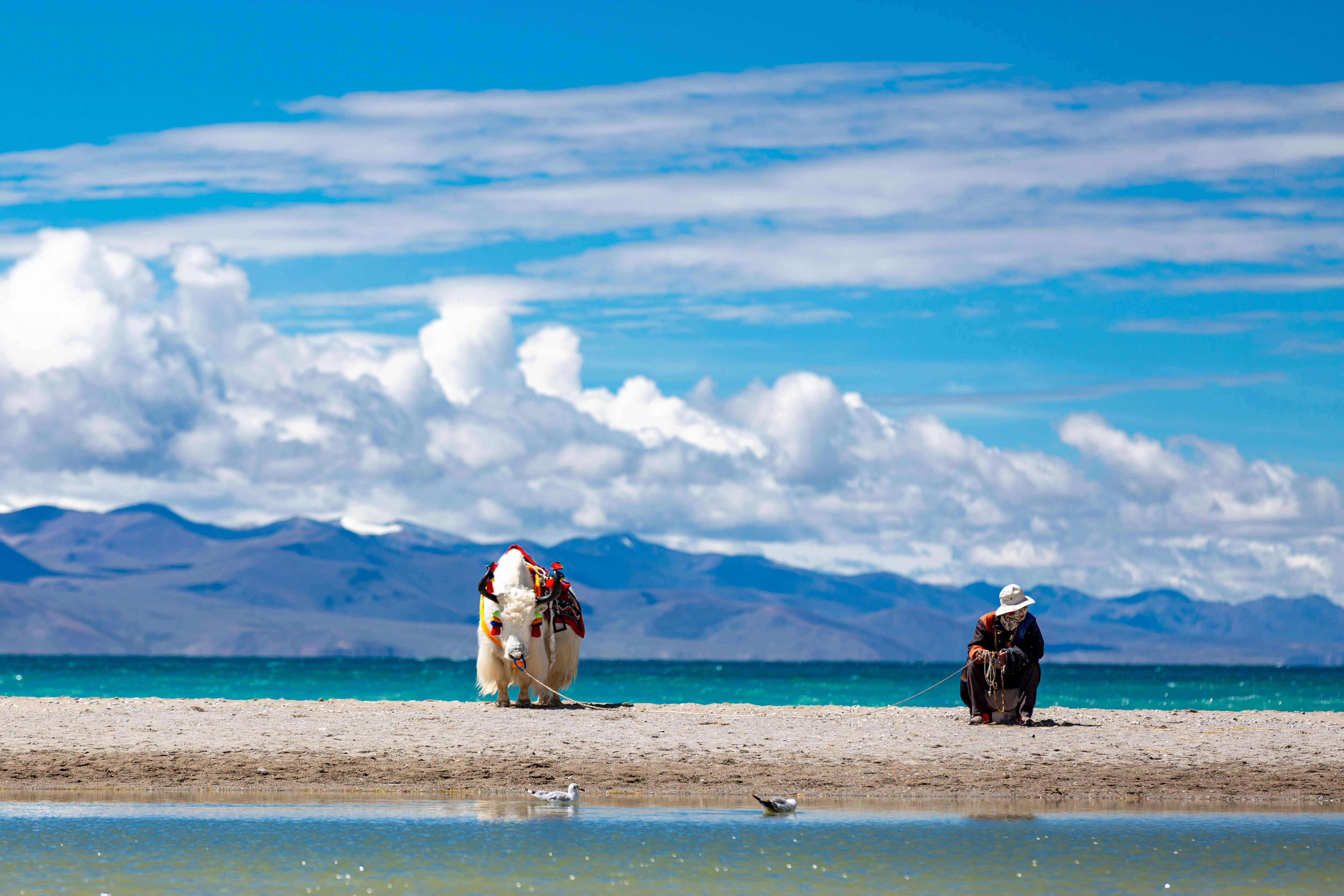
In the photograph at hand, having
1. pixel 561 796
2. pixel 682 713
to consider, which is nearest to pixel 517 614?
pixel 682 713

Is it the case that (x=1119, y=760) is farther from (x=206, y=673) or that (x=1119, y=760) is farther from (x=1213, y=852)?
(x=206, y=673)

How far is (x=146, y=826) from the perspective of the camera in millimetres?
14953

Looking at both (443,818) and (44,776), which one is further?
(44,776)

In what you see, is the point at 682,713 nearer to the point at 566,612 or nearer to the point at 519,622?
the point at 566,612

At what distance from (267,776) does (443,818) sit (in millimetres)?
3286

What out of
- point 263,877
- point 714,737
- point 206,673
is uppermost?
point 206,673

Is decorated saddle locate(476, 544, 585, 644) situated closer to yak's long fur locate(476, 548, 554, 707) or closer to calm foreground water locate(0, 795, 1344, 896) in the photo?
yak's long fur locate(476, 548, 554, 707)

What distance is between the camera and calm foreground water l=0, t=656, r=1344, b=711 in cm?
5738

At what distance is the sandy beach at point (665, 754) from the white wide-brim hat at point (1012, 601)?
1.52m

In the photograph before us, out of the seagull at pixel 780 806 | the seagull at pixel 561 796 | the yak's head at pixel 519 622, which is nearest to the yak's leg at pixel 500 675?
the yak's head at pixel 519 622

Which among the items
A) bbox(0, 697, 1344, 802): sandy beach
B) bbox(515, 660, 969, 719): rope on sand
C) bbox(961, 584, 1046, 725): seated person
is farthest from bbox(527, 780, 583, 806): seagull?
bbox(961, 584, 1046, 725): seated person

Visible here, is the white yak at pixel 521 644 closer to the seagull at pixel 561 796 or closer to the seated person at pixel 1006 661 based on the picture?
the seated person at pixel 1006 661

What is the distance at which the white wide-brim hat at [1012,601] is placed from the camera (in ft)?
68.7

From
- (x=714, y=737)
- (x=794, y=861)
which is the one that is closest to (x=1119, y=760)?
(x=714, y=737)
